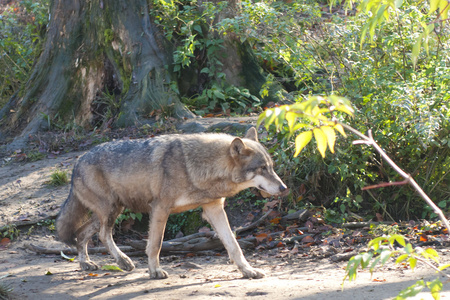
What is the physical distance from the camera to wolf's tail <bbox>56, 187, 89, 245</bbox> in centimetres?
628

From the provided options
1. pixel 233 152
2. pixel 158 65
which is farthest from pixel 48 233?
pixel 158 65

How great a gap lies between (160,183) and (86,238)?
1390 millimetres

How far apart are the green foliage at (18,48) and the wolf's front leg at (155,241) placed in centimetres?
923

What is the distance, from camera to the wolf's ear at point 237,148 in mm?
5512

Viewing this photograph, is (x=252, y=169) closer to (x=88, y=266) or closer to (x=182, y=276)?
(x=182, y=276)

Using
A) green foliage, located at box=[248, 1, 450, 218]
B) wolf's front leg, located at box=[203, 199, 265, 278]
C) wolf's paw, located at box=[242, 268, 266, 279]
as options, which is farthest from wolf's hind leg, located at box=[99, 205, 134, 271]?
green foliage, located at box=[248, 1, 450, 218]

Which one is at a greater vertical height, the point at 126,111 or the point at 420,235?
the point at 126,111

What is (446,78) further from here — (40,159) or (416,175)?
(40,159)

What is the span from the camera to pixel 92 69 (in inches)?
450

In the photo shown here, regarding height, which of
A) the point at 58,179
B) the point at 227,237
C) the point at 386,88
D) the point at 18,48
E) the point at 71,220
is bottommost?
the point at 227,237

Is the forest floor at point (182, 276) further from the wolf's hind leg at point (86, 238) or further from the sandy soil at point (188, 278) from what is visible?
the wolf's hind leg at point (86, 238)

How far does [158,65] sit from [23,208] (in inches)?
175

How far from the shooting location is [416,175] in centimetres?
715

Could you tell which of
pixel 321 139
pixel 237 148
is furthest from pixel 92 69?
pixel 321 139
